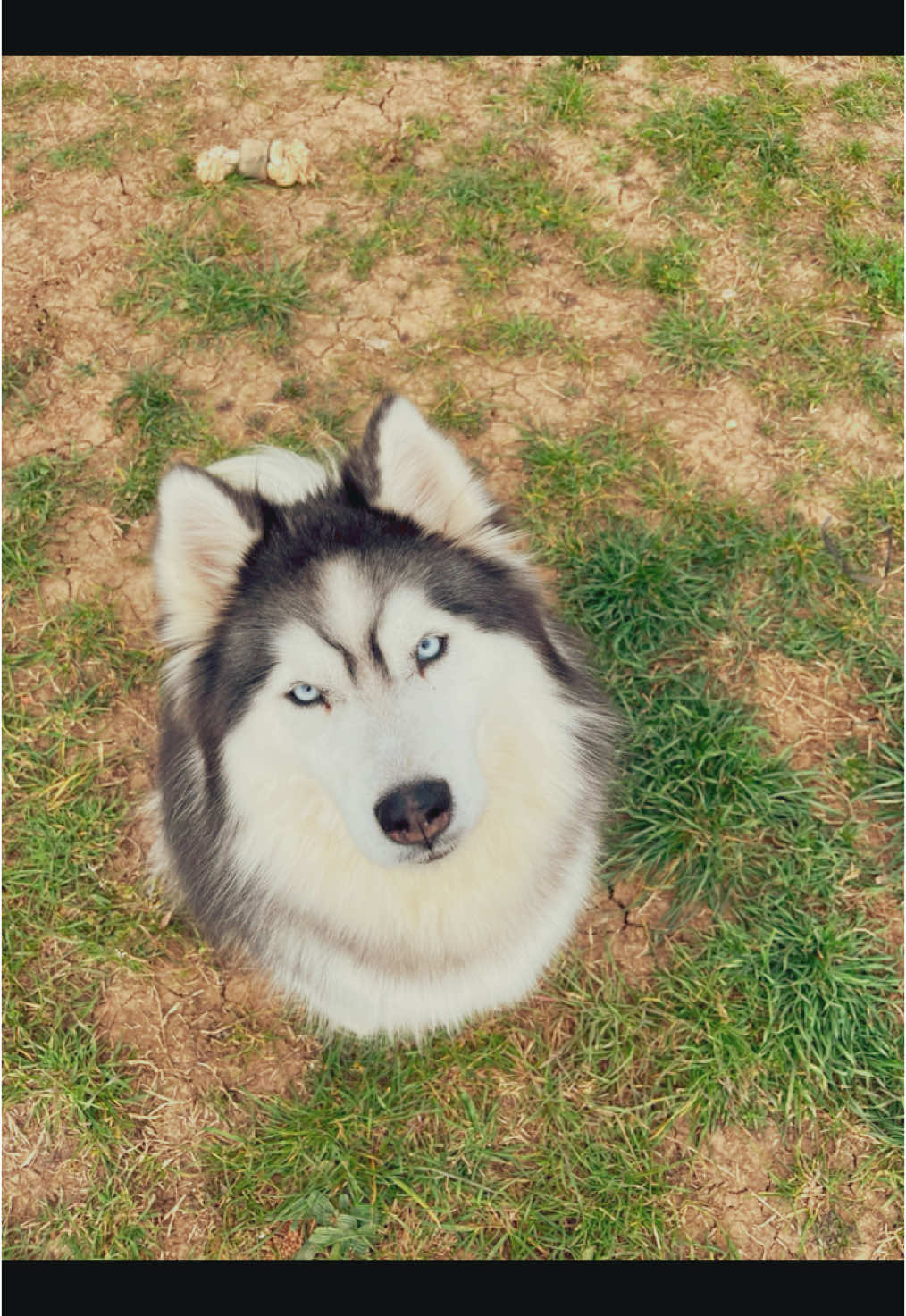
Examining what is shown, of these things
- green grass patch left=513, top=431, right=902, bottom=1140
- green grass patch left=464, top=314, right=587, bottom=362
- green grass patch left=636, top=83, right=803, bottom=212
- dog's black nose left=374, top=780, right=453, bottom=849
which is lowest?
green grass patch left=513, top=431, right=902, bottom=1140

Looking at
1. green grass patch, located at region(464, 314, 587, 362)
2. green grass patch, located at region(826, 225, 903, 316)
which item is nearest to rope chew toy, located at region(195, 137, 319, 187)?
green grass patch, located at region(464, 314, 587, 362)

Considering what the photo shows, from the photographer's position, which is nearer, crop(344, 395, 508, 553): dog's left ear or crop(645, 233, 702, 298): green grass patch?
crop(344, 395, 508, 553): dog's left ear

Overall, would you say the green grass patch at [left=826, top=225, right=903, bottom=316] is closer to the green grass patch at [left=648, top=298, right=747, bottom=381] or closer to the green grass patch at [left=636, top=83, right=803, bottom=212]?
the green grass patch at [left=636, top=83, right=803, bottom=212]

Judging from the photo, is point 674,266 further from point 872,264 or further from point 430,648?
point 430,648

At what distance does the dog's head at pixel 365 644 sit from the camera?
6.15ft

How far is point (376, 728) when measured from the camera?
1.88m

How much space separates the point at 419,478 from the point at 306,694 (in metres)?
0.63

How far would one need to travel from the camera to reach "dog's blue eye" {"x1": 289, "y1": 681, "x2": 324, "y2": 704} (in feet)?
6.51

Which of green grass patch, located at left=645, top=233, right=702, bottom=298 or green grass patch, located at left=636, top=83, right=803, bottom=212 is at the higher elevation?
green grass patch, located at left=636, top=83, right=803, bottom=212

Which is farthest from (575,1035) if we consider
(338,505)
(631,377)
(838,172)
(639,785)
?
(838,172)

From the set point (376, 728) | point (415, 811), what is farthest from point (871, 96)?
point (415, 811)

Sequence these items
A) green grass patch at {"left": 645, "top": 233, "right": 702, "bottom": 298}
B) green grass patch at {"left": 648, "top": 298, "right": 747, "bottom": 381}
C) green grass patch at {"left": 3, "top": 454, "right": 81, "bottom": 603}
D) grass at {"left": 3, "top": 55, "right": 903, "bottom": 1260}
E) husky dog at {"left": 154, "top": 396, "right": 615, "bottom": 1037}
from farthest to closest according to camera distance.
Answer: green grass patch at {"left": 645, "top": 233, "right": 702, "bottom": 298} → green grass patch at {"left": 648, "top": 298, "right": 747, "bottom": 381} → green grass patch at {"left": 3, "top": 454, "right": 81, "bottom": 603} → grass at {"left": 3, "top": 55, "right": 903, "bottom": 1260} → husky dog at {"left": 154, "top": 396, "right": 615, "bottom": 1037}

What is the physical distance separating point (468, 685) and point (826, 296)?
10.7 ft

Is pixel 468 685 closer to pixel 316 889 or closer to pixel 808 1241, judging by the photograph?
pixel 316 889
